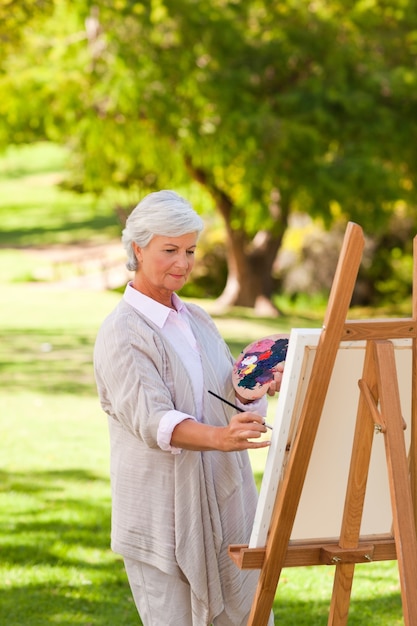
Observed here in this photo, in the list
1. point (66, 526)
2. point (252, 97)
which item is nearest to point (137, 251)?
point (66, 526)

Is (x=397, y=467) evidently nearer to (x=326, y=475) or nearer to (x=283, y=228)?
(x=326, y=475)

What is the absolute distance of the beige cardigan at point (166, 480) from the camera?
322 cm

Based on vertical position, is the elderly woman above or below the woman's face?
below

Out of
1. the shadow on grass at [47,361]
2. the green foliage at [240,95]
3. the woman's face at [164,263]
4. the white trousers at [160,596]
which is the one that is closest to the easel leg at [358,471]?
the white trousers at [160,596]

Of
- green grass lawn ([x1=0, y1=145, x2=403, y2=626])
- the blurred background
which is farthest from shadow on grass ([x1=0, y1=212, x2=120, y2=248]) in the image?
green grass lawn ([x1=0, y1=145, x2=403, y2=626])

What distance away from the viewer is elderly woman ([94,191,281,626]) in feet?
10.5

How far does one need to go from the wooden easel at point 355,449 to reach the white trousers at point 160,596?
1.08 feet

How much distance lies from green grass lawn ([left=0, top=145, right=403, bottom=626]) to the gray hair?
8.17 ft

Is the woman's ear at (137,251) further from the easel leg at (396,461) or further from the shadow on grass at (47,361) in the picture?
the shadow on grass at (47,361)

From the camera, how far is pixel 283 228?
2102cm

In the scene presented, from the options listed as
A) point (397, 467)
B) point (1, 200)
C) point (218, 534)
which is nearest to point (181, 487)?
point (218, 534)

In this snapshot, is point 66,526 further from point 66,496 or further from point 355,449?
point 355,449

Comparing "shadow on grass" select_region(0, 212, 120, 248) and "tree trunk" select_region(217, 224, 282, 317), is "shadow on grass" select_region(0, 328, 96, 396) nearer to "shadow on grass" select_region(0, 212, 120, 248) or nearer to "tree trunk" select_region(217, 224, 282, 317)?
"tree trunk" select_region(217, 224, 282, 317)

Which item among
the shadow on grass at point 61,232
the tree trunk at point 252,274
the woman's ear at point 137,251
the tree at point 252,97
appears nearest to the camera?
the woman's ear at point 137,251
